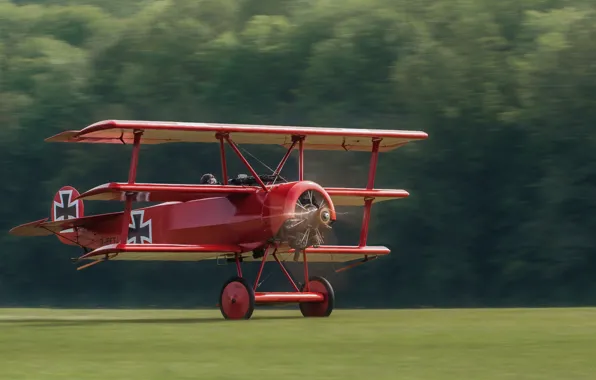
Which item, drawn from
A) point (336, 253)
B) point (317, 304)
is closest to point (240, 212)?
point (317, 304)

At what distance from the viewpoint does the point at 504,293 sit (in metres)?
33.7

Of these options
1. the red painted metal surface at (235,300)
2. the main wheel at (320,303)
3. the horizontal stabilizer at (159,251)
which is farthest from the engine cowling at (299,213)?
the red painted metal surface at (235,300)

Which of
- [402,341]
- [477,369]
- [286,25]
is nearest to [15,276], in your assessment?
[286,25]

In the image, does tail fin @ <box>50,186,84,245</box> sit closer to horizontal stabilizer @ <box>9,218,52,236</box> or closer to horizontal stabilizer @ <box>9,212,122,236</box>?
horizontal stabilizer @ <box>9,218,52,236</box>

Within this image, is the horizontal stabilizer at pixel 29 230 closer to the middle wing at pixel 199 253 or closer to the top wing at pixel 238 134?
the top wing at pixel 238 134

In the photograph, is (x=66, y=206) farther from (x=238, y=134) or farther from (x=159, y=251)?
(x=159, y=251)

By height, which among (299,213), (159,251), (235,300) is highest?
(299,213)

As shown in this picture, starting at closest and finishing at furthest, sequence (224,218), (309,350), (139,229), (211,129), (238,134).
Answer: (309,350) → (211,129) → (224,218) → (238,134) → (139,229)

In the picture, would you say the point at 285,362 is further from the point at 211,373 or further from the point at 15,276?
the point at 15,276

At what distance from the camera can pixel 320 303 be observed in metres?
18.2

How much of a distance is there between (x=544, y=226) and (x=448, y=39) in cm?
779

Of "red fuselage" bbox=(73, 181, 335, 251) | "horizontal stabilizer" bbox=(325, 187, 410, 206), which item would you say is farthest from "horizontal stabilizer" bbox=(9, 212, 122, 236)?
"horizontal stabilizer" bbox=(325, 187, 410, 206)

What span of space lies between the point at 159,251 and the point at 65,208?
6.92 metres

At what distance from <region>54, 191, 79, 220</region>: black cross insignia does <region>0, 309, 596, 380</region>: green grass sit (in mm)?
7682
